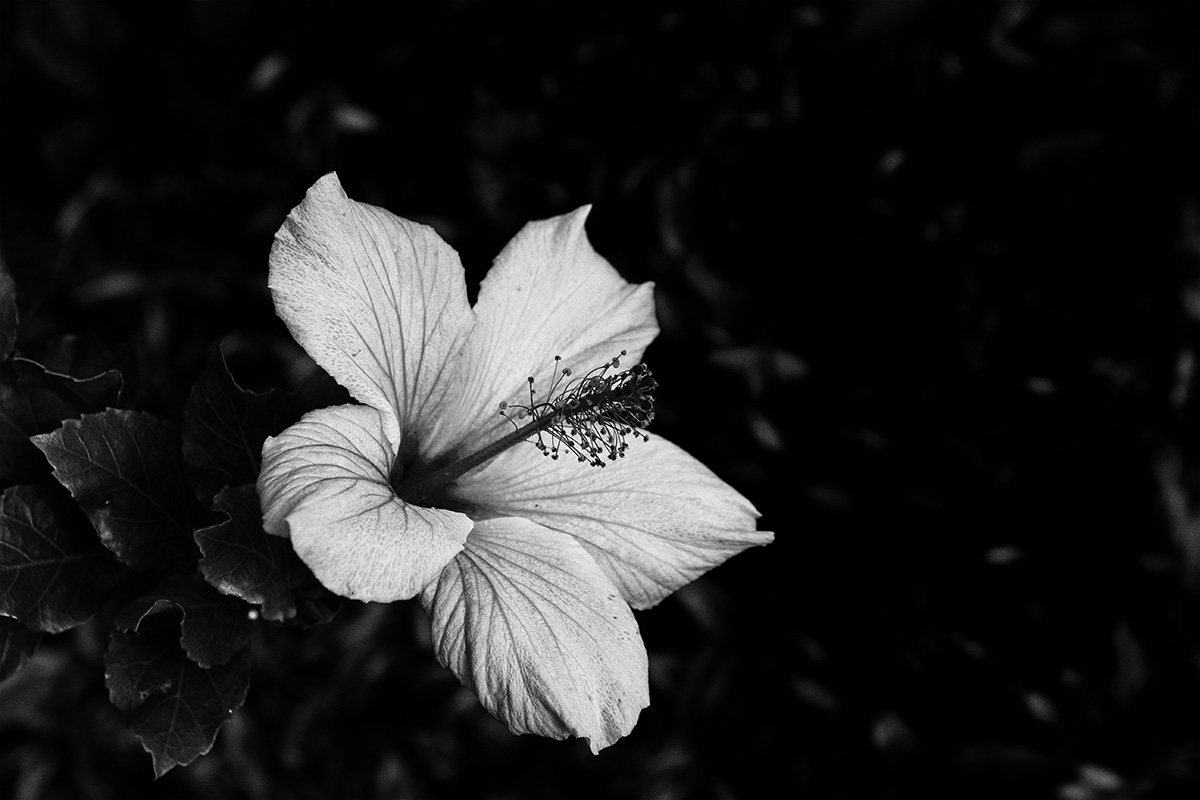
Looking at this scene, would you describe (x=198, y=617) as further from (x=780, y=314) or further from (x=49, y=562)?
(x=780, y=314)

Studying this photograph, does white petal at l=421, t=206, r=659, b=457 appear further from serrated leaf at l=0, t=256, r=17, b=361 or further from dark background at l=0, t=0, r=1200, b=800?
dark background at l=0, t=0, r=1200, b=800

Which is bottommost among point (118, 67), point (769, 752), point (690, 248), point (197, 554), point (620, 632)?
point (769, 752)

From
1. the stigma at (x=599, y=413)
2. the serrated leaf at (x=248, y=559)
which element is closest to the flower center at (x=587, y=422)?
the stigma at (x=599, y=413)

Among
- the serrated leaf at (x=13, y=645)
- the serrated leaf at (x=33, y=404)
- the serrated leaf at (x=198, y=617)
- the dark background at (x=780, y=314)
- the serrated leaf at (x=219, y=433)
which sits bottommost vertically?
the dark background at (x=780, y=314)

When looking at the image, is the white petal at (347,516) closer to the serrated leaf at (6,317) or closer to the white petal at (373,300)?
the white petal at (373,300)

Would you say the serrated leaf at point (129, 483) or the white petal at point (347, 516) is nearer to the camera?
the white petal at point (347, 516)

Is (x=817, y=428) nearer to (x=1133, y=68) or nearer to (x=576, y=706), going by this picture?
(x=1133, y=68)

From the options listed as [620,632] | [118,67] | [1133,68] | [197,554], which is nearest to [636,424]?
[620,632]
